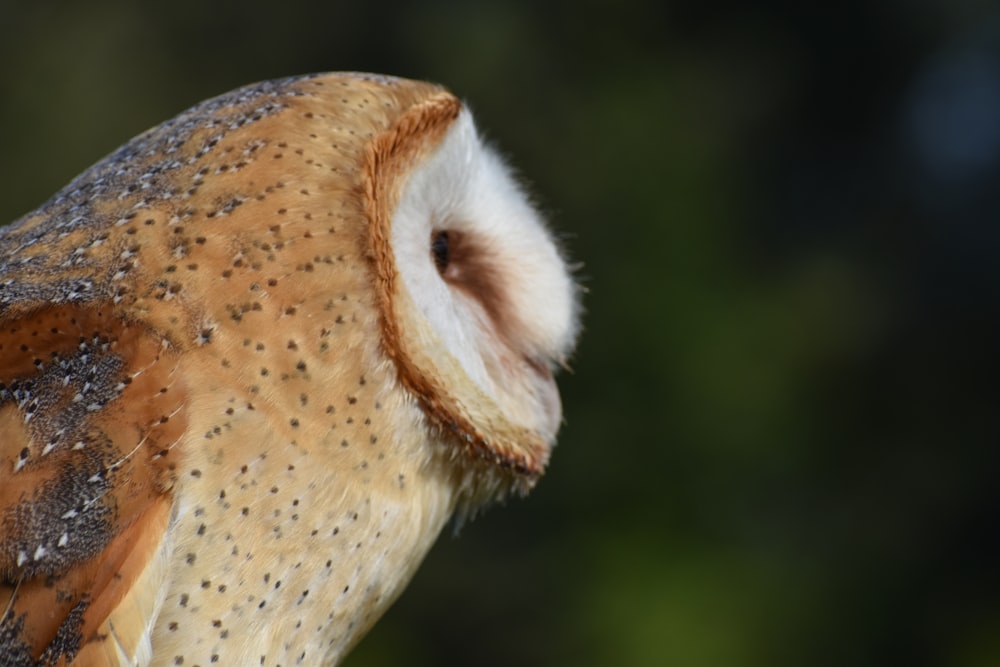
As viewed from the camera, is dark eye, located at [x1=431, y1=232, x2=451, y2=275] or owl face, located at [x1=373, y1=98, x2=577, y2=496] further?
dark eye, located at [x1=431, y1=232, x2=451, y2=275]

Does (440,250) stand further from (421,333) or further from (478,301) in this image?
(421,333)

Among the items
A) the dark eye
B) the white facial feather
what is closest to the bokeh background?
the white facial feather

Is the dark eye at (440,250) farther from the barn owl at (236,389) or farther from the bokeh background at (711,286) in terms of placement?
the bokeh background at (711,286)

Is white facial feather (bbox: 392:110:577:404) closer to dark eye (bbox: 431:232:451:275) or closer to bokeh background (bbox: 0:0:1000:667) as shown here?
dark eye (bbox: 431:232:451:275)

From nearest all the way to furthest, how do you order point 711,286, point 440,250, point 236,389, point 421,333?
point 236,389 → point 421,333 → point 440,250 → point 711,286

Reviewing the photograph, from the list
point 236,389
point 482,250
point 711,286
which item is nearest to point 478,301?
point 482,250

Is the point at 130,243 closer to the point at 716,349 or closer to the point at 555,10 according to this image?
the point at 716,349

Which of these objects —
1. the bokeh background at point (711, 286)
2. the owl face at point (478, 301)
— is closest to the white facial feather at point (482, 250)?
the owl face at point (478, 301)
